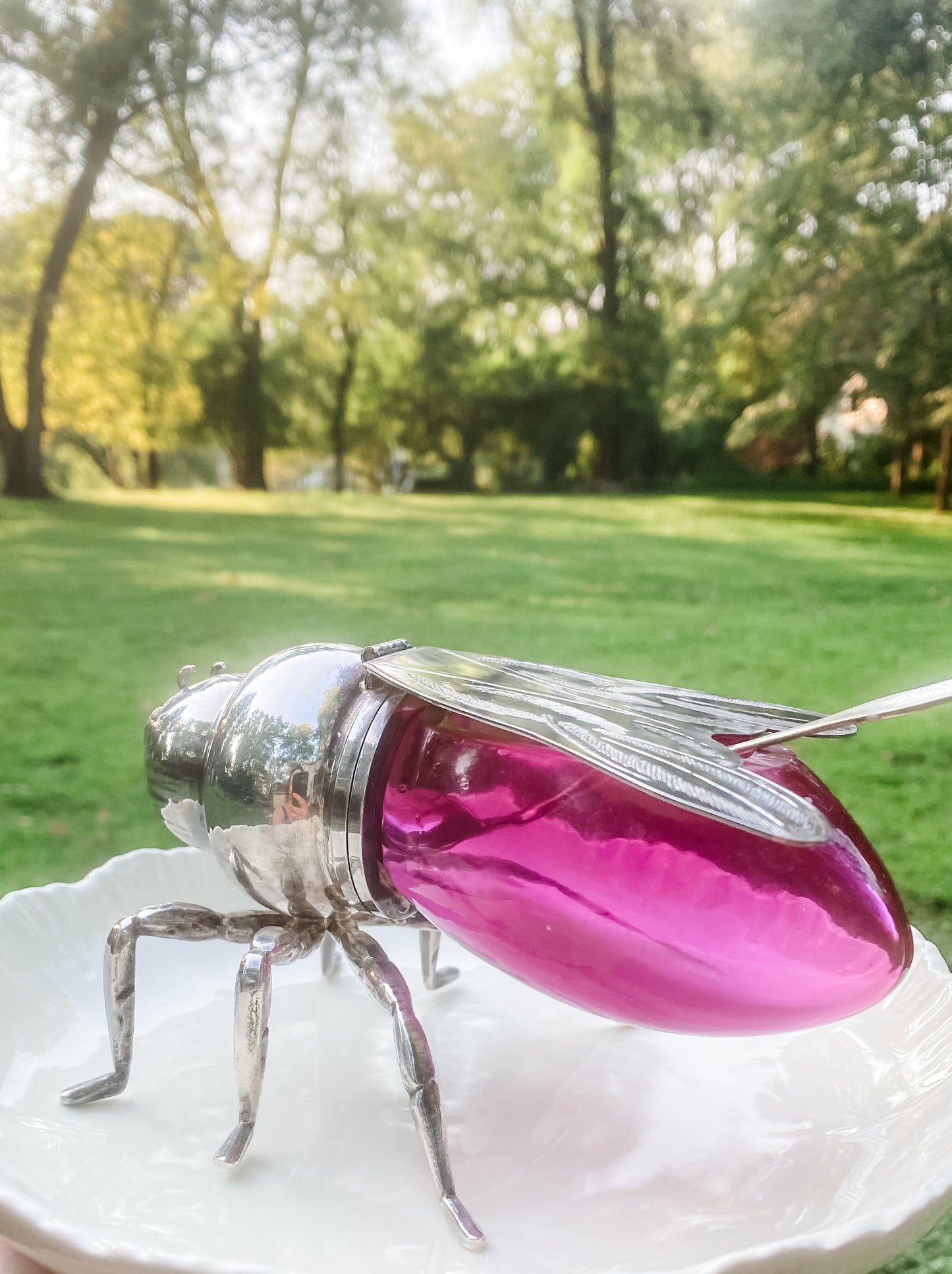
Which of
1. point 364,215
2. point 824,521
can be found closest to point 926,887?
point 824,521

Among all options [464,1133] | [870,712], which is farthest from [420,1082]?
[870,712]

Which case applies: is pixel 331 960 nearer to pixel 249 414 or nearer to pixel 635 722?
pixel 635 722

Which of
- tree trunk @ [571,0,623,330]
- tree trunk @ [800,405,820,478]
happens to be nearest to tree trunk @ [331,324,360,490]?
tree trunk @ [571,0,623,330]

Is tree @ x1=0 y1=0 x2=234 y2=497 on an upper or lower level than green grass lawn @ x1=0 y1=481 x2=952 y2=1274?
upper

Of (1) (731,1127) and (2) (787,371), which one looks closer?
(1) (731,1127)

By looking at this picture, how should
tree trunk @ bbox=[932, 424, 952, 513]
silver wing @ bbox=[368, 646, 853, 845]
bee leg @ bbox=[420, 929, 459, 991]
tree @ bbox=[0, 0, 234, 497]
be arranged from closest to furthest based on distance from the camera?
1. silver wing @ bbox=[368, 646, 853, 845]
2. bee leg @ bbox=[420, 929, 459, 991]
3. tree @ bbox=[0, 0, 234, 497]
4. tree trunk @ bbox=[932, 424, 952, 513]

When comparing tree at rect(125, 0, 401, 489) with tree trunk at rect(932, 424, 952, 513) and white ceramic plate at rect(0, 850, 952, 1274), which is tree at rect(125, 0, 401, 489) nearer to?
tree trunk at rect(932, 424, 952, 513)

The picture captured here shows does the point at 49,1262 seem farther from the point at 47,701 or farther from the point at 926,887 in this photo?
the point at 47,701

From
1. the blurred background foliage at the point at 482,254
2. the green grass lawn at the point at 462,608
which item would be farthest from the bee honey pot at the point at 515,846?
the blurred background foliage at the point at 482,254
